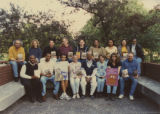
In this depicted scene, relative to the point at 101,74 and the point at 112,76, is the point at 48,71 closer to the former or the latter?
the point at 101,74

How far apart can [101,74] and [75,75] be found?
91cm

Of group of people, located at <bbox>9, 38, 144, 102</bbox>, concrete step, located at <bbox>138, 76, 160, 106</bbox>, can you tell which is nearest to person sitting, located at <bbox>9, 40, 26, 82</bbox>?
group of people, located at <bbox>9, 38, 144, 102</bbox>

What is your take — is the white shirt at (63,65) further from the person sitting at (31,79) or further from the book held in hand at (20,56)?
the book held in hand at (20,56)

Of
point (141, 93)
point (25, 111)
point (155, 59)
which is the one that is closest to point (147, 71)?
point (141, 93)

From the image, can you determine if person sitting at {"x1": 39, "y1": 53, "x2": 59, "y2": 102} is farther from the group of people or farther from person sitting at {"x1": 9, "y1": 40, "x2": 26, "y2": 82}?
person sitting at {"x1": 9, "y1": 40, "x2": 26, "y2": 82}

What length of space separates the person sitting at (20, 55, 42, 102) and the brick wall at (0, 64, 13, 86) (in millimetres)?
560

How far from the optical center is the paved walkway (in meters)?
4.69

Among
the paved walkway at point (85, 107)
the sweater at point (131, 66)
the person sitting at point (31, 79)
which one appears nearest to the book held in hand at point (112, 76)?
the sweater at point (131, 66)

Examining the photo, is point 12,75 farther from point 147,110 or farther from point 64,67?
point 147,110

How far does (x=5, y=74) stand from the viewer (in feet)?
18.5

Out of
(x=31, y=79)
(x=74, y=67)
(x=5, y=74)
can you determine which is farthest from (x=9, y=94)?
(x=74, y=67)

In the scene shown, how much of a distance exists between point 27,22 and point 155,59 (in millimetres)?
7568

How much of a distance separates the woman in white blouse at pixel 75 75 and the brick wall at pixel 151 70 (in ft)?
8.72

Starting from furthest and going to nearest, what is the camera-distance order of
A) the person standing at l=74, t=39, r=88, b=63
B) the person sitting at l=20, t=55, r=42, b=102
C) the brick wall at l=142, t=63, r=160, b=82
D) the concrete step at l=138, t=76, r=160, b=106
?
the person standing at l=74, t=39, r=88, b=63 → the brick wall at l=142, t=63, r=160, b=82 → the person sitting at l=20, t=55, r=42, b=102 → the concrete step at l=138, t=76, r=160, b=106
